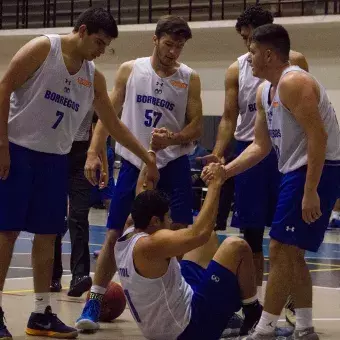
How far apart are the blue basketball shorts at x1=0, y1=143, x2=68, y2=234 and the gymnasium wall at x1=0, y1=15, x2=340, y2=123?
34.7 ft

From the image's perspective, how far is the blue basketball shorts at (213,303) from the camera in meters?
4.54

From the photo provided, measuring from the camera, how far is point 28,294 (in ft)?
21.6

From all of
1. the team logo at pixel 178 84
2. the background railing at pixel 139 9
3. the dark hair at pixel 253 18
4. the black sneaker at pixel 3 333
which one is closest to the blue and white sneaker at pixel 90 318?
the black sneaker at pixel 3 333

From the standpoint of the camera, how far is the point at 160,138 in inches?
217

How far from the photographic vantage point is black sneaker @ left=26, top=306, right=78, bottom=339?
5.05 m

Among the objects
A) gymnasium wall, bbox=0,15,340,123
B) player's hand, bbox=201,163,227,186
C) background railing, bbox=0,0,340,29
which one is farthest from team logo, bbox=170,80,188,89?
background railing, bbox=0,0,340,29

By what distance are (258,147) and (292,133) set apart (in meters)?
0.51

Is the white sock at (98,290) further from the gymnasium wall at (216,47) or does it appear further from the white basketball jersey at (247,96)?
the gymnasium wall at (216,47)

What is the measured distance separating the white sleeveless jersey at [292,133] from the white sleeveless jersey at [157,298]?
96 cm

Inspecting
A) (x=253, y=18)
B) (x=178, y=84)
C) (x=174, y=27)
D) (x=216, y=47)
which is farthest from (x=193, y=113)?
(x=216, y=47)

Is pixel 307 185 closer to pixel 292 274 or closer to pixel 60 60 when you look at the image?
pixel 292 274

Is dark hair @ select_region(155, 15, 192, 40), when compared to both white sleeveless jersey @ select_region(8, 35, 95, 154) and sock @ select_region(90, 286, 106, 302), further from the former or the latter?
sock @ select_region(90, 286, 106, 302)

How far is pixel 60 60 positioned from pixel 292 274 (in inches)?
73.1

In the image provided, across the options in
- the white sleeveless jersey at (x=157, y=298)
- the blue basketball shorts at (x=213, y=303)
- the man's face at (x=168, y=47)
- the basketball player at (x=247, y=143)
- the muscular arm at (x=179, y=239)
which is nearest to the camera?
the muscular arm at (x=179, y=239)
